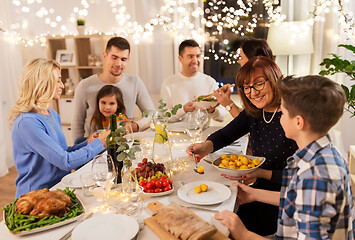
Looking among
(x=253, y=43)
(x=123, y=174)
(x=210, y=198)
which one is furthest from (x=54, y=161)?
(x=253, y=43)

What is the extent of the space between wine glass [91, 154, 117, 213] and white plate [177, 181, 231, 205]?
0.95ft

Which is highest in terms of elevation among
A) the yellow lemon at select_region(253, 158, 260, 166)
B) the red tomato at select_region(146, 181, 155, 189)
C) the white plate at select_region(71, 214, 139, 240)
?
the yellow lemon at select_region(253, 158, 260, 166)

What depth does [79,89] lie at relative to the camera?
121 inches

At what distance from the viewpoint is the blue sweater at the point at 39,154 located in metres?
1.74

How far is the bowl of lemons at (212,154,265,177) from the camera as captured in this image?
151cm

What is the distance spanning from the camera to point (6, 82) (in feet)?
13.9

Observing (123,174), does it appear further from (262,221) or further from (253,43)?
(253,43)

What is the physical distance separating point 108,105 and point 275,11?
245 centimetres

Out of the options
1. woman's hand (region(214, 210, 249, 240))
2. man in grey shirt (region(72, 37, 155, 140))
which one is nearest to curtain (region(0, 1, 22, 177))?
man in grey shirt (region(72, 37, 155, 140))

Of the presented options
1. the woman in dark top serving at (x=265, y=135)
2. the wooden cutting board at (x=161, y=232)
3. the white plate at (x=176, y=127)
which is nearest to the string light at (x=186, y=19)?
the white plate at (x=176, y=127)

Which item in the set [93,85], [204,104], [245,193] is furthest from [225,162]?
[93,85]

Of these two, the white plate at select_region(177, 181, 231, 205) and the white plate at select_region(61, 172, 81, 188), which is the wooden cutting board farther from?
the white plate at select_region(61, 172, 81, 188)

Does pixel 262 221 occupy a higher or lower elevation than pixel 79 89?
lower

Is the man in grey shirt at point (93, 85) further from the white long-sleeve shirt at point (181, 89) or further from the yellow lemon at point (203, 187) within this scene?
the yellow lemon at point (203, 187)
